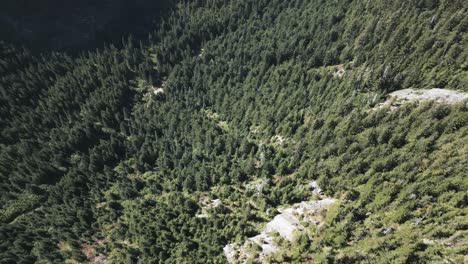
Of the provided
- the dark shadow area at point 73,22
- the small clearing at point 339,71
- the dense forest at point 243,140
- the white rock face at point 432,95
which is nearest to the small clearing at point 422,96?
the white rock face at point 432,95

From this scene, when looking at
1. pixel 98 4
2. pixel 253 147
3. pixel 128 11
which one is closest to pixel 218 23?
pixel 128 11

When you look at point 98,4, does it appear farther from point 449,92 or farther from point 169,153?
point 449,92

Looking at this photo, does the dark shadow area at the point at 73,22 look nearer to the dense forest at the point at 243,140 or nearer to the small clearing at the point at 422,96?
the dense forest at the point at 243,140

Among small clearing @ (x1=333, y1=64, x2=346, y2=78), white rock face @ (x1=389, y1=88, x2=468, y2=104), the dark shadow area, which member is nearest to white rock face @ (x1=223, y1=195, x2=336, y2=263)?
white rock face @ (x1=389, y1=88, x2=468, y2=104)

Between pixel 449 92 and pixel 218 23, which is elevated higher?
pixel 218 23

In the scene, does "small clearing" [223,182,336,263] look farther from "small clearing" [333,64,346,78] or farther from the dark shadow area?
the dark shadow area

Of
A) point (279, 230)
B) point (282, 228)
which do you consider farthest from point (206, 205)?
point (282, 228)
